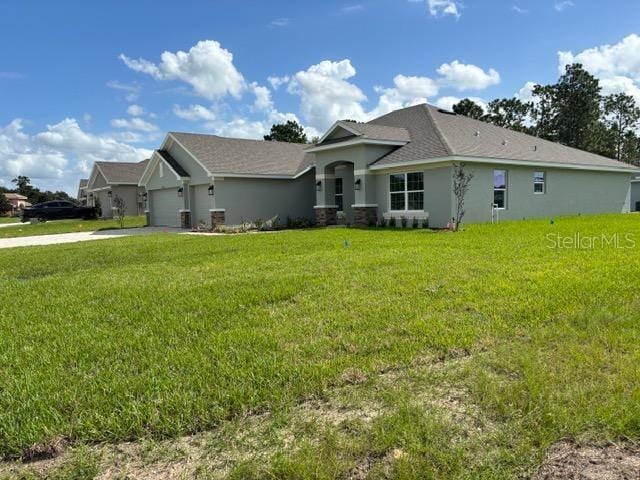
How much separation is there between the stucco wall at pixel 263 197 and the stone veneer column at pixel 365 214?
5063 millimetres

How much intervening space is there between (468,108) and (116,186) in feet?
114

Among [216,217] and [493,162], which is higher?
[493,162]

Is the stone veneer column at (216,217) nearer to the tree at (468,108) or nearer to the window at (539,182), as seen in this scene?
the window at (539,182)

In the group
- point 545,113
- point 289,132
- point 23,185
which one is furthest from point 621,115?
point 23,185

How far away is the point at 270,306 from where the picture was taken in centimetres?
584

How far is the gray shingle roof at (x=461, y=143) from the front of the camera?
17.8 metres

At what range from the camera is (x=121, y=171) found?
3831 centimetres

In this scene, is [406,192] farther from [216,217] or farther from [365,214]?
[216,217]

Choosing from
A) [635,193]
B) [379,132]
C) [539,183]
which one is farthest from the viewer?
[635,193]

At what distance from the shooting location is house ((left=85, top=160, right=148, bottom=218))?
122 feet

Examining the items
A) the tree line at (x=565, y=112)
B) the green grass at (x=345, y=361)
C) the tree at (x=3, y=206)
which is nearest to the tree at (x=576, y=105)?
the tree line at (x=565, y=112)

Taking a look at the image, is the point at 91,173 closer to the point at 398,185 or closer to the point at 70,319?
the point at 398,185

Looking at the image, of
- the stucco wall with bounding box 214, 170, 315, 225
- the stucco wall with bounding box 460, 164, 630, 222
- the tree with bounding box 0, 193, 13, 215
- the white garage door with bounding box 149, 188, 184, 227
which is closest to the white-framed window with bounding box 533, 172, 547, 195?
the stucco wall with bounding box 460, 164, 630, 222

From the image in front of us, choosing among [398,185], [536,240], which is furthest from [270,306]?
[398,185]
